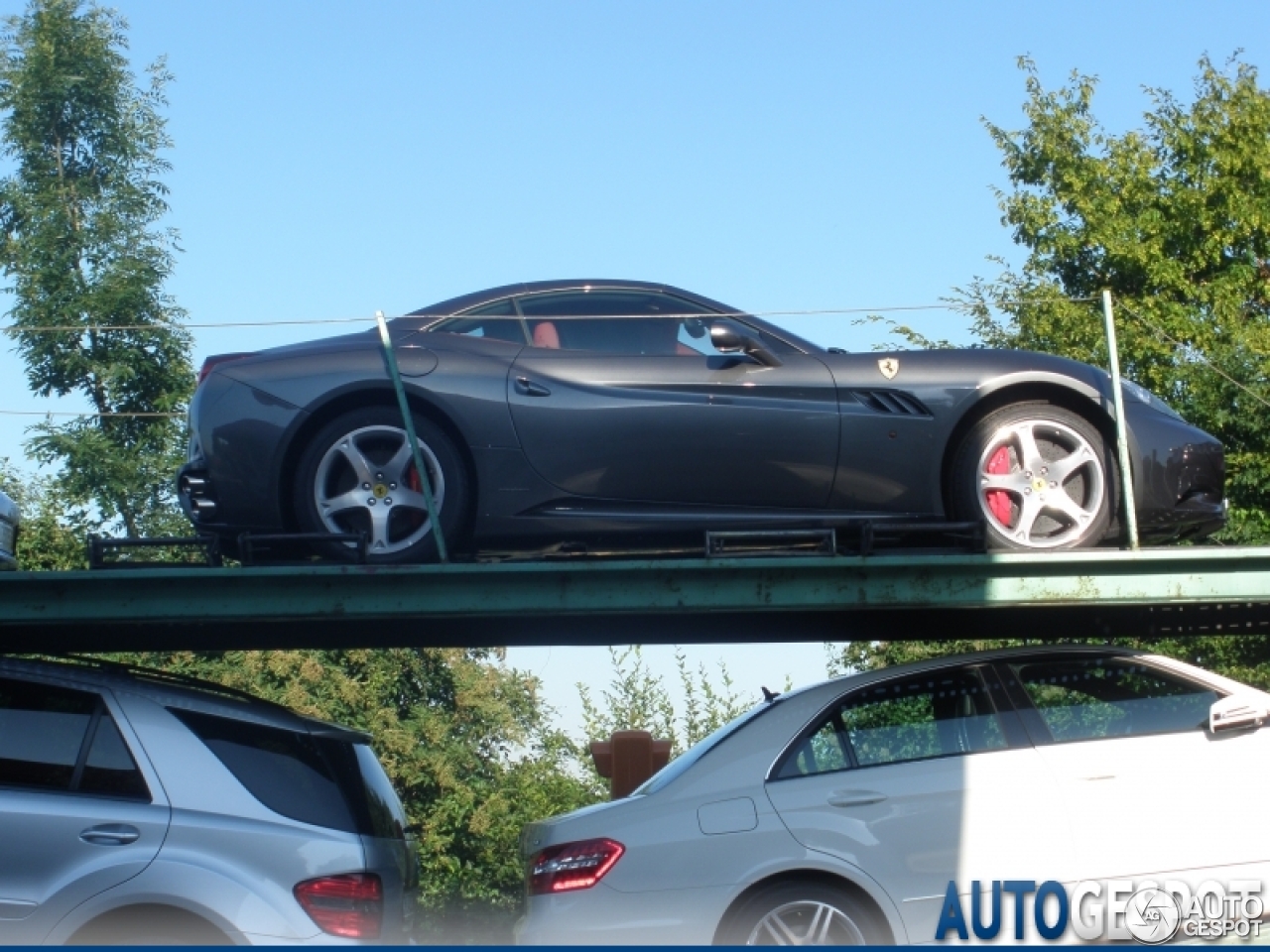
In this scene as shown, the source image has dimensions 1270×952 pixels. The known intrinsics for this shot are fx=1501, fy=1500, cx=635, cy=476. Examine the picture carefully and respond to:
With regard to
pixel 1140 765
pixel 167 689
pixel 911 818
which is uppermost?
pixel 167 689

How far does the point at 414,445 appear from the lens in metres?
6.39

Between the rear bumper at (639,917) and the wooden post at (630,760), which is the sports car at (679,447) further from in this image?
the wooden post at (630,760)

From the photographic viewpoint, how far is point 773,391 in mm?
6543

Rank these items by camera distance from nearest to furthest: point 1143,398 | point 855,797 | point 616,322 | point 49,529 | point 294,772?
point 855,797, point 294,772, point 1143,398, point 616,322, point 49,529

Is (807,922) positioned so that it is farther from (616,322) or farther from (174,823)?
(616,322)

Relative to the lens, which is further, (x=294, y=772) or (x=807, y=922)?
(x=294, y=772)

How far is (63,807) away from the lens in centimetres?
508

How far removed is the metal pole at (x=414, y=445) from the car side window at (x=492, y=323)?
382 millimetres

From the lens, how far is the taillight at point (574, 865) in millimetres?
5242

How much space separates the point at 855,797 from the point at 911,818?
0.66ft

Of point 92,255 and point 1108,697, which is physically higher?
point 92,255

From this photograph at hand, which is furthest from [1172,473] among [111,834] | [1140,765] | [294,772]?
[111,834]

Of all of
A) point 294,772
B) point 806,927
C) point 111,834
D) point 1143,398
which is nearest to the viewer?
point 111,834

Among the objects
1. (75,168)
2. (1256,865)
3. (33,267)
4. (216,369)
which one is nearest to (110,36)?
(75,168)
